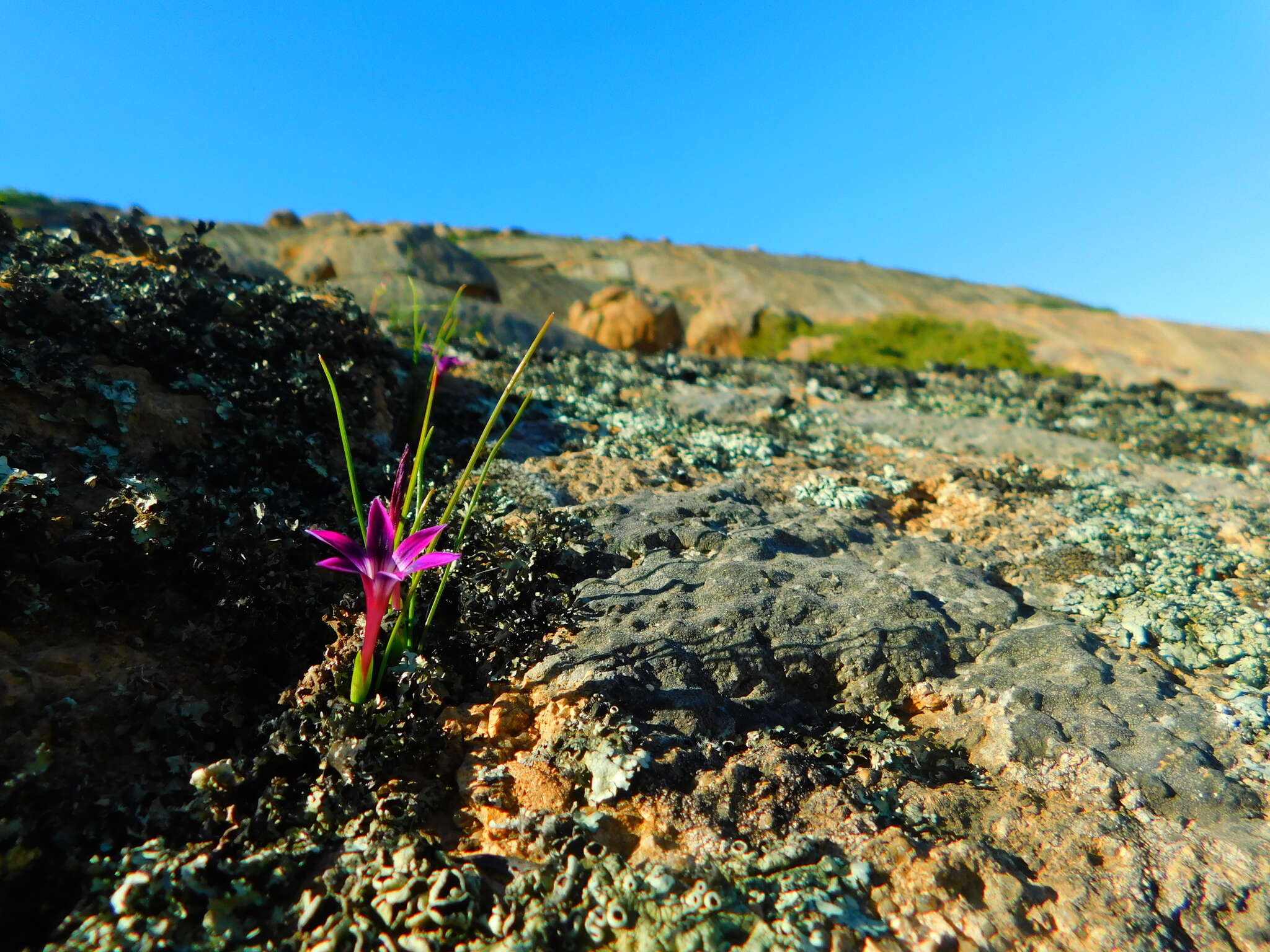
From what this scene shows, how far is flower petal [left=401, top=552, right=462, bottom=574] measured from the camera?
6.32ft

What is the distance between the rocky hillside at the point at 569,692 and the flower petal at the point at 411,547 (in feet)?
1.53

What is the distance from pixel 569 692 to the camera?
2.40 m

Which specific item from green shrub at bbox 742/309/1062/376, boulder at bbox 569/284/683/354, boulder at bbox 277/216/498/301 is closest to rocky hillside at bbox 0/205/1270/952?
green shrub at bbox 742/309/1062/376

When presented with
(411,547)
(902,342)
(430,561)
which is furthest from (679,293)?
(430,561)

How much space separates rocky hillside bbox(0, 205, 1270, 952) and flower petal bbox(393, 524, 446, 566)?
1.53 ft

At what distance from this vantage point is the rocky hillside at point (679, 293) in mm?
10805

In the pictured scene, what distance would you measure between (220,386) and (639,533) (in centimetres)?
208

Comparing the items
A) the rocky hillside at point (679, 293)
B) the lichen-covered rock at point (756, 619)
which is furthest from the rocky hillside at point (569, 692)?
the rocky hillside at point (679, 293)

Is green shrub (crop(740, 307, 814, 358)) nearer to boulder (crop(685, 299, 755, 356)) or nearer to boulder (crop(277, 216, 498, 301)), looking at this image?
boulder (crop(685, 299, 755, 356))

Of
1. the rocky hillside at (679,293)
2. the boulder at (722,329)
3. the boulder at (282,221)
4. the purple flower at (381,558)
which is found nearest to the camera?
the purple flower at (381,558)

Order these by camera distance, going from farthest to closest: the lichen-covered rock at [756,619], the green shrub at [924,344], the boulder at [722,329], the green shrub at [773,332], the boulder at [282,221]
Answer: the boulder at [282,221]
the boulder at [722,329]
the green shrub at [773,332]
the green shrub at [924,344]
the lichen-covered rock at [756,619]

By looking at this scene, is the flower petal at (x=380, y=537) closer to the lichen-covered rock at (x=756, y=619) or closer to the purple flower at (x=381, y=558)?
the purple flower at (x=381, y=558)

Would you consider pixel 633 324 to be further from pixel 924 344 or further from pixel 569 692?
pixel 569 692

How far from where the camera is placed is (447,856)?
191cm
